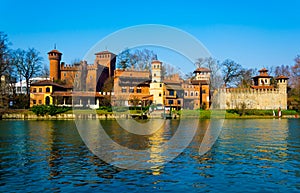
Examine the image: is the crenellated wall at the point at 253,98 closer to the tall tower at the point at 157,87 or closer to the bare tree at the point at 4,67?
the tall tower at the point at 157,87

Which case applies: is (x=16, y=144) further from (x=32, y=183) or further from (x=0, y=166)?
(x=32, y=183)

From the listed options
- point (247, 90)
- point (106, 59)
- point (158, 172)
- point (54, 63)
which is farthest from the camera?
point (106, 59)

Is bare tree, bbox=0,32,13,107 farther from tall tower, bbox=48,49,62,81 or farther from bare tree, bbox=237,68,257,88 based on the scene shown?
bare tree, bbox=237,68,257,88

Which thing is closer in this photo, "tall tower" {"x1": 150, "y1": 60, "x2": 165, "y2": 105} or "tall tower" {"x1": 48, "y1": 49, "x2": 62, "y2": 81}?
"tall tower" {"x1": 150, "y1": 60, "x2": 165, "y2": 105}

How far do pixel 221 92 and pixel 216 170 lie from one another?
58849 mm

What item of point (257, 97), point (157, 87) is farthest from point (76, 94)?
point (257, 97)

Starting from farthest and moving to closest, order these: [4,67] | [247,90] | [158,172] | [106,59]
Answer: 1. [106,59]
2. [247,90]
3. [4,67]
4. [158,172]

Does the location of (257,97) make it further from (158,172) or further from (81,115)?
(158,172)

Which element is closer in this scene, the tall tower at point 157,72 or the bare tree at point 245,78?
the tall tower at point 157,72

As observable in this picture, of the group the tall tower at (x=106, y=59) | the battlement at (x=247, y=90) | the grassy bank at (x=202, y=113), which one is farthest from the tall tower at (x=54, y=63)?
the battlement at (x=247, y=90)

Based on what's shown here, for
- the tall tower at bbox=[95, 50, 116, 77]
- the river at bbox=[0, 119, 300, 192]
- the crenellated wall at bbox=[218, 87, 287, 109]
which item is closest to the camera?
the river at bbox=[0, 119, 300, 192]

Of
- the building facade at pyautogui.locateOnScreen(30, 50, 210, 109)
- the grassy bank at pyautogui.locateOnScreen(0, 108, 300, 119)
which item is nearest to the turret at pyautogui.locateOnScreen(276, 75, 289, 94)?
the grassy bank at pyautogui.locateOnScreen(0, 108, 300, 119)

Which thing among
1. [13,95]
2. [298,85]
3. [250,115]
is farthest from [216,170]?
[298,85]

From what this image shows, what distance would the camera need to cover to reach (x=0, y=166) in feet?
43.7
